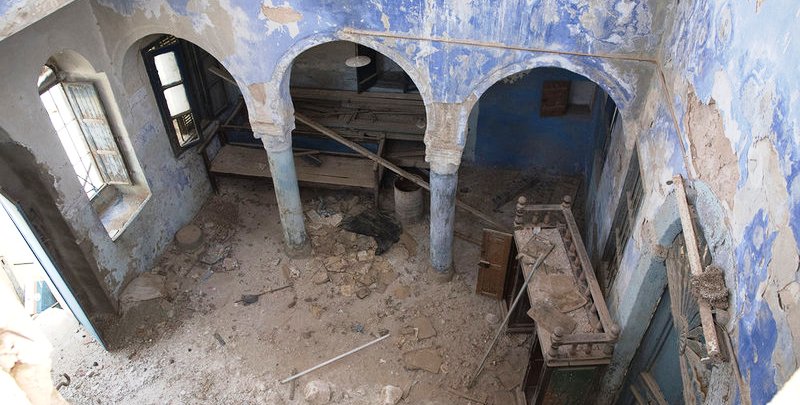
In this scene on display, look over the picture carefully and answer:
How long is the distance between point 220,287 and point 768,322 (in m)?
8.14

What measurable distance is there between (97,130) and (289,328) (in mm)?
4162

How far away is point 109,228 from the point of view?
855 centimetres

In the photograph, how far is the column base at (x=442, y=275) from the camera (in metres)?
9.23

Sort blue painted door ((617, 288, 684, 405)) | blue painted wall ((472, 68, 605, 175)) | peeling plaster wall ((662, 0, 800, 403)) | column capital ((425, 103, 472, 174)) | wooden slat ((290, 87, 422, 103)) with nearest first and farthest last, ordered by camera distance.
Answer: peeling plaster wall ((662, 0, 800, 403))
blue painted door ((617, 288, 684, 405))
column capital ((425, 103, 472, 174))
blue painted wall ((472, 68, 605, 175))
wooden slat ((290, 87, 422, 103))

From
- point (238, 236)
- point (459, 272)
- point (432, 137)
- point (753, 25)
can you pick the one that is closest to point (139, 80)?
point (238, 236)

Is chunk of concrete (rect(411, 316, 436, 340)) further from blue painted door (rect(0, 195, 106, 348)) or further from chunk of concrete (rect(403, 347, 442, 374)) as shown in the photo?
blue painted door (rect(0, 195, 106, 348))

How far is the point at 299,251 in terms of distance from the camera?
9.72 m

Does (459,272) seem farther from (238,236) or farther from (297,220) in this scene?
(238,236)

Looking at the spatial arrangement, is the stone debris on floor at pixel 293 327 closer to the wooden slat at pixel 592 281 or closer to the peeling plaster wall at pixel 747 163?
the wooden slat at pixel 592 281

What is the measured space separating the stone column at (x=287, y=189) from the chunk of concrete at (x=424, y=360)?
2789 millimetres

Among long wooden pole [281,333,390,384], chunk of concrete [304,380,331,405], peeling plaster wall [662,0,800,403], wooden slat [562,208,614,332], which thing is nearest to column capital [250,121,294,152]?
long wooden pole [281,333,390,384]

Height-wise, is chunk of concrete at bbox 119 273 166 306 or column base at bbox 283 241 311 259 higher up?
chunk of concrete at bbox 119 273 166 306

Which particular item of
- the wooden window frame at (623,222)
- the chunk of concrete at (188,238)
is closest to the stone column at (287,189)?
the chunk of concrete at (188,238)

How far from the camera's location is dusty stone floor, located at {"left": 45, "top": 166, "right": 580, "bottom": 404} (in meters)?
7.84
